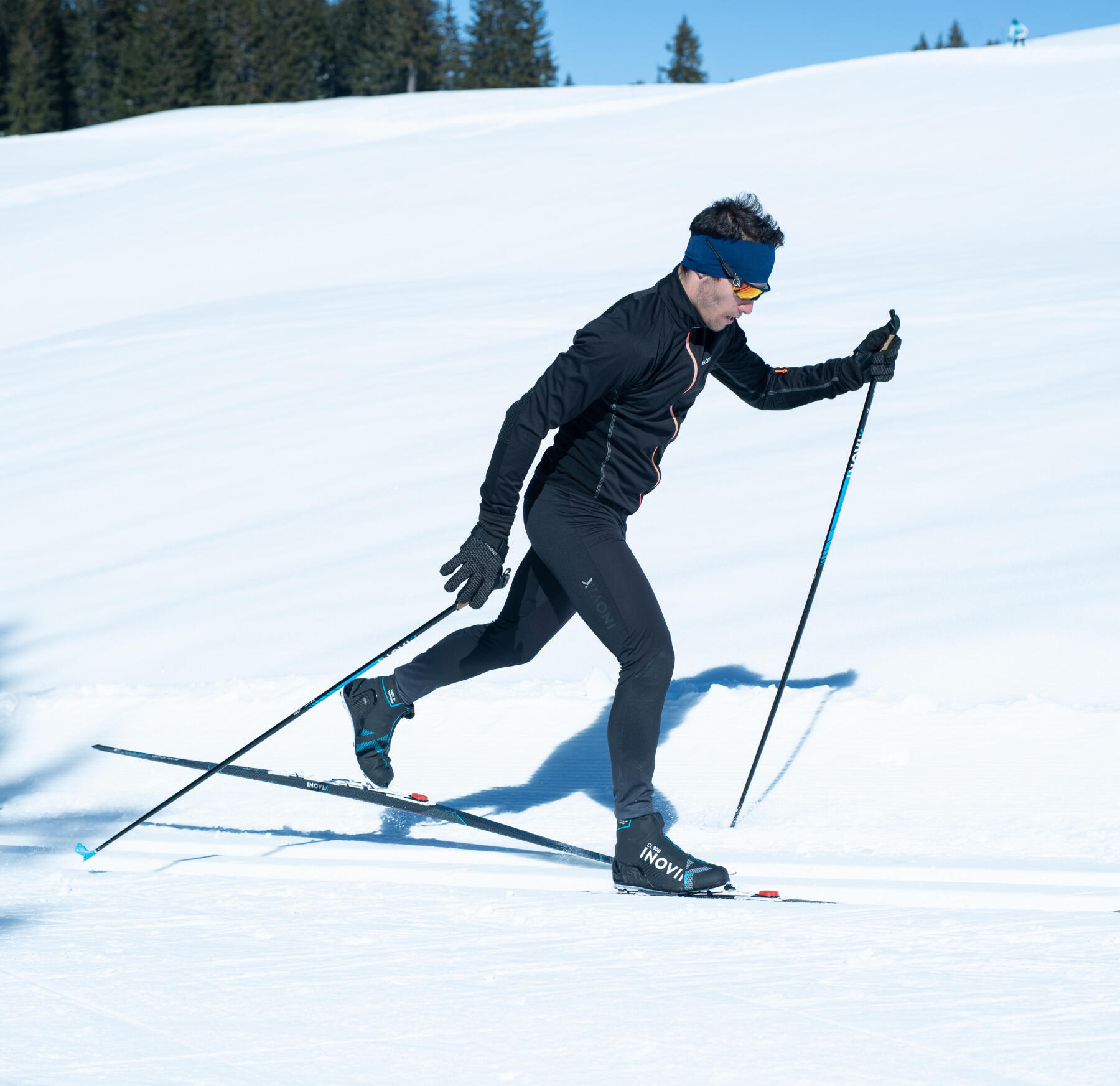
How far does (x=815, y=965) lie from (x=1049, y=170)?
14725 millimetres

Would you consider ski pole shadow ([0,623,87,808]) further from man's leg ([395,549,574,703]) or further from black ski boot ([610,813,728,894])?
black ski boot ([610,813,728,894])

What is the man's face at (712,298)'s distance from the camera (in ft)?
9.74

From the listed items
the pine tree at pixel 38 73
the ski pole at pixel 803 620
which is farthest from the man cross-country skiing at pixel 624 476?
the pine tree at pixel 38 73

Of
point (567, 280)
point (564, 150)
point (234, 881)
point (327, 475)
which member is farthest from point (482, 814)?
point (564, 150)

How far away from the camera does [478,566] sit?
118 inches

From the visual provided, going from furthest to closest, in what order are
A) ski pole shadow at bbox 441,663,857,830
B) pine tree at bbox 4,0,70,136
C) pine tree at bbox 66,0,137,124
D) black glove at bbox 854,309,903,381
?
pine tree at bbox 66,0,137,124 → pine tree at bbox 4,0,70,136 → ski pole shadow at bbox 441,663,857,830 → black glove at bbox 854,309,903,381

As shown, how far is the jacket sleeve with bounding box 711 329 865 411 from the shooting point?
3.56 meters

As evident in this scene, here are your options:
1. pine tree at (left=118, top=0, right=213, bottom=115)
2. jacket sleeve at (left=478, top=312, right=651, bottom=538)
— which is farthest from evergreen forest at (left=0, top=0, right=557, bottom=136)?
jacket sleeve at (left=478, top=312, right=651, bottom=538)

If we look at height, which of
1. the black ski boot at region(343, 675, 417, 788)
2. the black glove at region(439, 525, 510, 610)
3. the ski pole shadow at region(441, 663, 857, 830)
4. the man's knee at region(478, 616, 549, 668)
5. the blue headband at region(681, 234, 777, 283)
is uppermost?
the blue headband at region(681, 234, 777, 283)

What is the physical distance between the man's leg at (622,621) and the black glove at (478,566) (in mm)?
198

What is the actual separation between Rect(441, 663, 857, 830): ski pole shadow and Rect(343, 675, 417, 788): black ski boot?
339 millimetres

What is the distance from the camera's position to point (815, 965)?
2.46 m

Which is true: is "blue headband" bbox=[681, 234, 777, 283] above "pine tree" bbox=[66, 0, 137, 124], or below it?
below

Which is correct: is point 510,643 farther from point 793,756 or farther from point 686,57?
point 686,57
